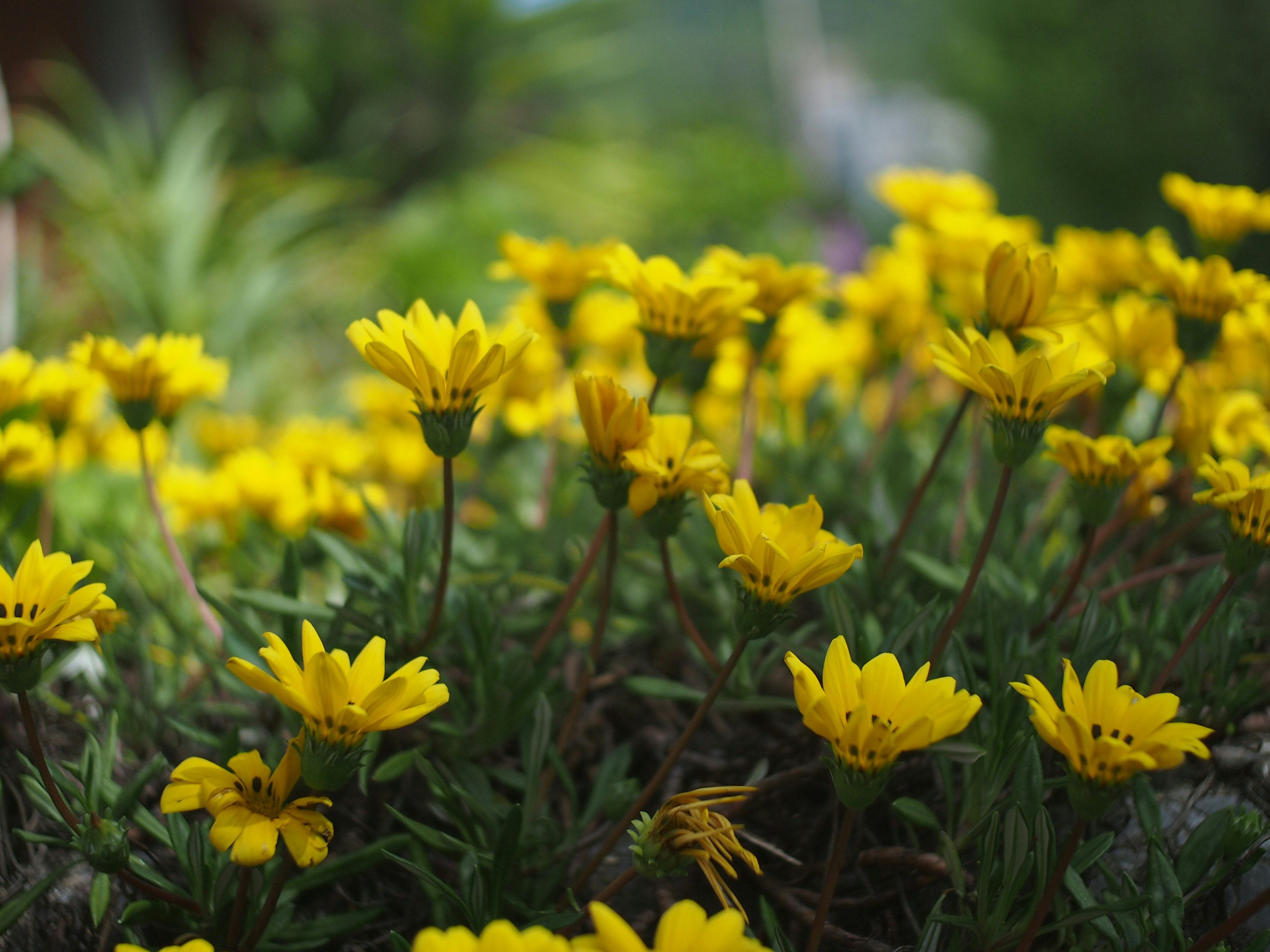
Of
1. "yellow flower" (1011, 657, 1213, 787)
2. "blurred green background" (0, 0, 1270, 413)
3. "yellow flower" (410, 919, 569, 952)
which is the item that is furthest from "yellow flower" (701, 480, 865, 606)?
"blurred green background" (0, 0, 1270, 413)

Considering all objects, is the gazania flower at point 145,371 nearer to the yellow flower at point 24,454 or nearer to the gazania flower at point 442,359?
the yellow flower at point 24,454

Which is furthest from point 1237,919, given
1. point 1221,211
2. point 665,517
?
point 1221,211

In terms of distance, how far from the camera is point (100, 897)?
0.67m

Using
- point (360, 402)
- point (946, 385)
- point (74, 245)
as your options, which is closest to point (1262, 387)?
point (946, 385)

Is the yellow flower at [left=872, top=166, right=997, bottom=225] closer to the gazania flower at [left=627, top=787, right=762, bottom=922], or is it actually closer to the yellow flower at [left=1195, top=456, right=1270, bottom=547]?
the yellow flower at [left=1195, top=456, right=1270, bottom=547]

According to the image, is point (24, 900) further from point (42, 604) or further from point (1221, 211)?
point (1221, 211)

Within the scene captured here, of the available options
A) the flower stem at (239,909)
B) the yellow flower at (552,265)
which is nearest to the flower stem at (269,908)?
the flower stem at (239,909)

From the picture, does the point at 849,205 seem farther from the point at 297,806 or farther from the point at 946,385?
the point at 297,806

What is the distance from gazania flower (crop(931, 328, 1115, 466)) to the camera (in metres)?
0.66

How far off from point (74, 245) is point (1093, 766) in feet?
13.7

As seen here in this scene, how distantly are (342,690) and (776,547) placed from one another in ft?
0.93

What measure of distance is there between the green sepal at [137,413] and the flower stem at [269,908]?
0.47 m

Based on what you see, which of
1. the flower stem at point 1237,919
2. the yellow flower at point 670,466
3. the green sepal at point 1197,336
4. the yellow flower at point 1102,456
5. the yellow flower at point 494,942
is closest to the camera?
the yellow flower at point 494,942

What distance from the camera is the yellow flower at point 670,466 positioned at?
663mm
